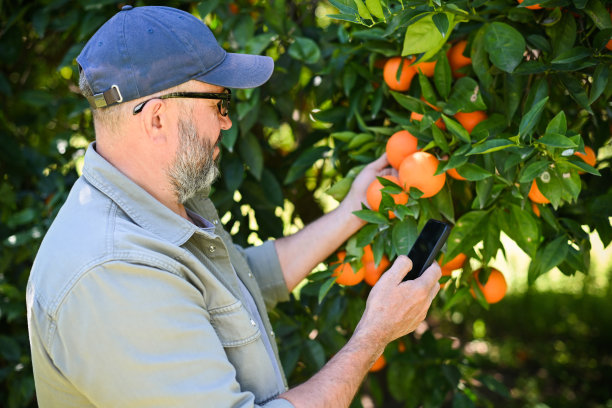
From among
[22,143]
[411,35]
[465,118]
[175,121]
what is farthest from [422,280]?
[22,143]

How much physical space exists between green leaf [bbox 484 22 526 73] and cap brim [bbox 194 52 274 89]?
53cm

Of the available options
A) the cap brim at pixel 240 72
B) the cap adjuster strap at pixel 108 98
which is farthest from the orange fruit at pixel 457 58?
the cap adjuster strap at pixel 108 98

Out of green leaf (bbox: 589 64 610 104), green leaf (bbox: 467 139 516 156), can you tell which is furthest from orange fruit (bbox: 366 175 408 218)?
green leaf (bbox: 589 64 610 104)

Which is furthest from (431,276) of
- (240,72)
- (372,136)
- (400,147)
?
(240,72)

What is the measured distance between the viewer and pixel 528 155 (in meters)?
1.21

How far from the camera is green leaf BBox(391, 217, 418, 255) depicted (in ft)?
4.67

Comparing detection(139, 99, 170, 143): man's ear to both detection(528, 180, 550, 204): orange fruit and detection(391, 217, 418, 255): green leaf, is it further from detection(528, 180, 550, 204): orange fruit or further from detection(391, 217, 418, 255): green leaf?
detection(528, 180, 550, 204): orange fruit

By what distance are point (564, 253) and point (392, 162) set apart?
1.48 ft

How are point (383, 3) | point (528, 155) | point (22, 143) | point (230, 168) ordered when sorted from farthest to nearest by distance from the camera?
point (22, 143)
point (230, 168)
point (383, 3)
point (528, 155)

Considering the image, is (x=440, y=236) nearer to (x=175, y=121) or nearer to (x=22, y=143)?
(x=175, y=121)

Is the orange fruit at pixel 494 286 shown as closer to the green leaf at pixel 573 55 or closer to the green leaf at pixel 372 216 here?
the green leaf at pixel 372 216

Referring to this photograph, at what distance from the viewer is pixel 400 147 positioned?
1.47m

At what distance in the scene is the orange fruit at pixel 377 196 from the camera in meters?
1.42

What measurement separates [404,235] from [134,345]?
0.67 metres
